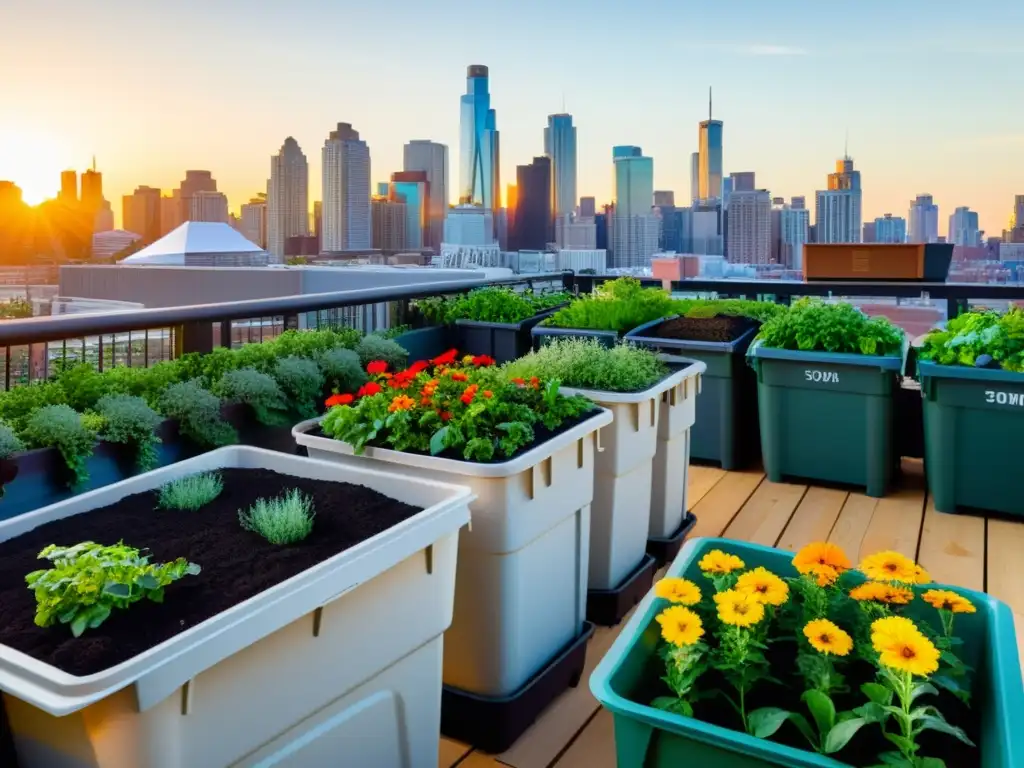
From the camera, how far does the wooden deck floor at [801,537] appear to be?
2.02 m

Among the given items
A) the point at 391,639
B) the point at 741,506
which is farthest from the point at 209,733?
the point at 741,506

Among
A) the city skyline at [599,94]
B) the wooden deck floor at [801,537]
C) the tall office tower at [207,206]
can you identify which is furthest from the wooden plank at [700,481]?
the tall office tower at [207,206]

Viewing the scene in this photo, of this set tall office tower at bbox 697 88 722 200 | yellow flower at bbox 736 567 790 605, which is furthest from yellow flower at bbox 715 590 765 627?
tall office tower at bbox 697 88 722 200

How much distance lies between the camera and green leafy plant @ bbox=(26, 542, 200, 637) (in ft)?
3.98

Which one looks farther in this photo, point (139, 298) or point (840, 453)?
point (139, 298)

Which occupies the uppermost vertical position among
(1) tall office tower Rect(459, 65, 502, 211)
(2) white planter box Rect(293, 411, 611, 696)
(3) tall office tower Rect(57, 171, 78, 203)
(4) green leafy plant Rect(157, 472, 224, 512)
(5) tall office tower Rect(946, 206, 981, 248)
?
(1) tall office tower Rect(459, 65, 502, 211)

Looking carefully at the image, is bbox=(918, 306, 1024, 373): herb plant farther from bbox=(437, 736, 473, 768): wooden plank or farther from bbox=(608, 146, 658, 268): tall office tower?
bbox=(608, 146, 658, 268): tall office tower

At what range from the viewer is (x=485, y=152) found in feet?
62.4

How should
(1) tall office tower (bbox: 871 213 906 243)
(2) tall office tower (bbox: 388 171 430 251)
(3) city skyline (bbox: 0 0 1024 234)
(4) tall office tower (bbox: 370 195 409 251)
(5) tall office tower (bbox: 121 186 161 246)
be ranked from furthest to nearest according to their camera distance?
(2) tall office tower (bbox: 388 171 430 251) → (4) tall office tower (bbox: 370 195 409 251) → (5) tall office tower (bbox: 121 186 161 246) → (1) tall office tower (bbox: 871 213 906 243) → (3) city skyline (bbox: 0 0 1024 234)

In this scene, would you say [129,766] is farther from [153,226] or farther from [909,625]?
[153,226]

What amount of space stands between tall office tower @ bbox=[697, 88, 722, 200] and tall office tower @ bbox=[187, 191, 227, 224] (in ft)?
38.8

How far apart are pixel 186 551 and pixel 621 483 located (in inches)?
58.4

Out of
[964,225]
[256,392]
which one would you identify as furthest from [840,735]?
[964,225]

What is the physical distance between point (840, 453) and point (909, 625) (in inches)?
122
